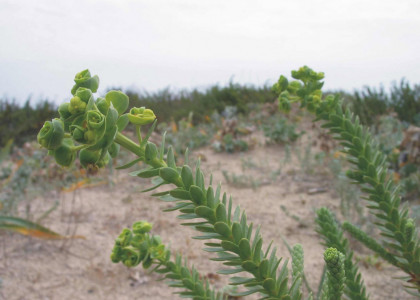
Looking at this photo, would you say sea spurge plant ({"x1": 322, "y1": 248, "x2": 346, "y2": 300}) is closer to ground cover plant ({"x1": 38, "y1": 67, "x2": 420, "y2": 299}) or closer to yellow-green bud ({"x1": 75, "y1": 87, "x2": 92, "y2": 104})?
ground cover plant ({"x1": 38, "y1": 67, "x2": 420, "y2": 299})

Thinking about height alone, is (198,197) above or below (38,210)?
above

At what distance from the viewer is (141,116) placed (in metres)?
0.67

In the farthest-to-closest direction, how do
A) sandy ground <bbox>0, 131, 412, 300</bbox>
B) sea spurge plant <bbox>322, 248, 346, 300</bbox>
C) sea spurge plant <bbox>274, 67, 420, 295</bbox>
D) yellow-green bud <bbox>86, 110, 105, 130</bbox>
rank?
sandy ground <bbox>0, 131, 412, 300</bbox> < sea spurge plant <bbox>274, 67, 420, 295</bbox> < sea spurge plant <bbox>322, 248, 346, 300</bbox> < yellow-green bud <bbox>86, 110, 105, 130</bbox>

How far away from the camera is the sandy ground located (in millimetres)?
2414

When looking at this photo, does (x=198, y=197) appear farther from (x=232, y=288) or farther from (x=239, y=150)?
(x=239, y=150)

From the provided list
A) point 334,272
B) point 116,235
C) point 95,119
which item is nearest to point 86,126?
point 95,119

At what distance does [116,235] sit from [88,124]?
2.68 meters

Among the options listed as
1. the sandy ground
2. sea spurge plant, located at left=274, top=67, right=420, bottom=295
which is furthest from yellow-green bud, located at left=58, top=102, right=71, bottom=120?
the sandy ground

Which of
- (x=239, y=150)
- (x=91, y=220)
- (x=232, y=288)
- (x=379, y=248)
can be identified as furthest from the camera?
(x=239, y=150)

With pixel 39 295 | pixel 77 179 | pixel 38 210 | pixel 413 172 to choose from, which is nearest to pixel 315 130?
pixel 413 172

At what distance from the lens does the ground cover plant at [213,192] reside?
0.63 m

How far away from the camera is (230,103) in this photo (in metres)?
8.69

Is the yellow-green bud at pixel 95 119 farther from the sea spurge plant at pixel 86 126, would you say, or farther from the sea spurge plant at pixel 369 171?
the sea spurge plant at pixel 369 171

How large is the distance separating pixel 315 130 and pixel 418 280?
17.5 feet
